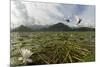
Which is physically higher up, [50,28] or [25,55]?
[50,28]

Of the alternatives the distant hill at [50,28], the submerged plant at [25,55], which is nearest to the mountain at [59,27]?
the distant hill at [50,28]

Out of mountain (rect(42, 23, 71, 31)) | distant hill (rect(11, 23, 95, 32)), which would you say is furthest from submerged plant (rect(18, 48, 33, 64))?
mountain (rect(42, 23, 71, 31))

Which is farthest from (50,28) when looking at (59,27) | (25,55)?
(25,55)

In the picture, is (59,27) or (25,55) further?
(59,27)

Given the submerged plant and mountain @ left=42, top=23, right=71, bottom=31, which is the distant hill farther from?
the submerged plant

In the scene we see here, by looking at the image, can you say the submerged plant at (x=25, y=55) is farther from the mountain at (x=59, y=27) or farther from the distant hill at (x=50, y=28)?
the mountain at (x=59, y=27)

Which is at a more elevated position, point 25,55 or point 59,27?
point 59,27

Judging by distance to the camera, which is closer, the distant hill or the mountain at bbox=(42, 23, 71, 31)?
the distant hill

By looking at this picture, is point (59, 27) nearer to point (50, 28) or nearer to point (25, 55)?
point (50, 28)

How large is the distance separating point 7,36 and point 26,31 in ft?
0.74

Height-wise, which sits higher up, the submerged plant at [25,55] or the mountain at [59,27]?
the mountain at [59,27]

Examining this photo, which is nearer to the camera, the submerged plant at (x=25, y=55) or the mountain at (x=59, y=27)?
the submerged plant at (x=25, y=55)

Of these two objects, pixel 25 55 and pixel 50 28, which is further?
pixel 50 28
